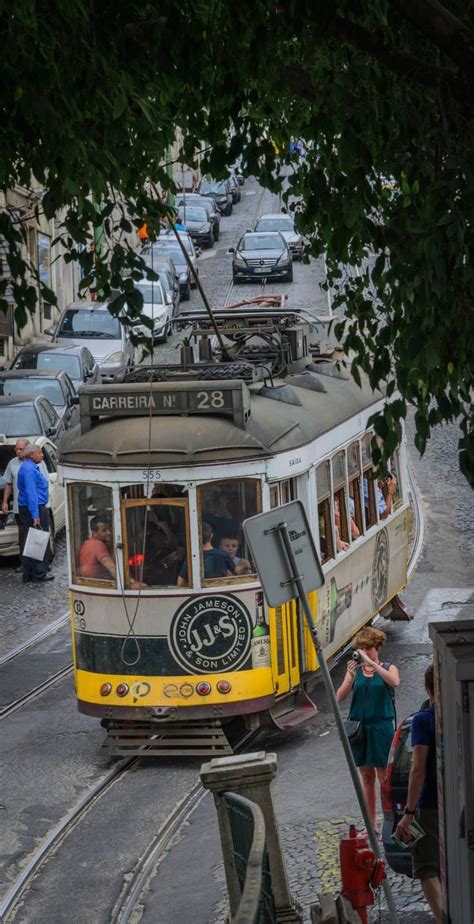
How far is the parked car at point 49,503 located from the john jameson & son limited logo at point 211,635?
8.36 metres

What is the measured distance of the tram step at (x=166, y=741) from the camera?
13031 mm

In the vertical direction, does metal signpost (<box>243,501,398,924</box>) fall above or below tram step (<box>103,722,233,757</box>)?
above

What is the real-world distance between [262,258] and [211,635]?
3610 centimetres

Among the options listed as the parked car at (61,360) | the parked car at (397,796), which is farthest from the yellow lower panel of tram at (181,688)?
the parked car at (61,360)

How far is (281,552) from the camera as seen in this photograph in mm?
9062

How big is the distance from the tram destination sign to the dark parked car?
13.5 meters

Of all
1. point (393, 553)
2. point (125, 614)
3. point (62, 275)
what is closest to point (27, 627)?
point (393, 553)

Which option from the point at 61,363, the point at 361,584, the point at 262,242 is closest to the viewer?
the point at 361,584

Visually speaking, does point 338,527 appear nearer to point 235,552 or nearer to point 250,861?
point 235,552

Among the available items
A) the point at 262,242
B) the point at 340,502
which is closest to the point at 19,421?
the point at 340,502

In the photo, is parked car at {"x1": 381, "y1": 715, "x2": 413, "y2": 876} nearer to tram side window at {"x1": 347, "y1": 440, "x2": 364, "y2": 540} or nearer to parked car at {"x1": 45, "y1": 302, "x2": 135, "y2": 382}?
tram side window at {"x1": 347, "y1": 440, "x2": 364, "y2": 540}

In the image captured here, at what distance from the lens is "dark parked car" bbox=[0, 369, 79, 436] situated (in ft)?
88.5

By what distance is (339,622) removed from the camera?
48.9ft

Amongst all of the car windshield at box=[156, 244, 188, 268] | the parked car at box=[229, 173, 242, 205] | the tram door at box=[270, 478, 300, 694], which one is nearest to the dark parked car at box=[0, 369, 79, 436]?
the tram door at box=[270, 478, 300, 694]
